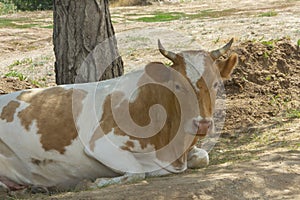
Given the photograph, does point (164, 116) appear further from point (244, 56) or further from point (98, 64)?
point (244, 56)

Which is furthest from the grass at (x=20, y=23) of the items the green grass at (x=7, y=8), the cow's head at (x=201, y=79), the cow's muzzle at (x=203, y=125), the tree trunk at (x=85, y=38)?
the cow's muzzle at (x=203, y=125)

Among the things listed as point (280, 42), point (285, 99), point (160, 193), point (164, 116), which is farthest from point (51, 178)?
point (280, 42)

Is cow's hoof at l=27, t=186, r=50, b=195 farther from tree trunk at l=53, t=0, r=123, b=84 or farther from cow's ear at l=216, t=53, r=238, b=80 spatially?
cow's ear at l=216, t=53, r=238, b=80

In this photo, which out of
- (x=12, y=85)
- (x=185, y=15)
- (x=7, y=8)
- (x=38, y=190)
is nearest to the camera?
(x=38, y=190)

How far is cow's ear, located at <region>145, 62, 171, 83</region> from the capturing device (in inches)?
257

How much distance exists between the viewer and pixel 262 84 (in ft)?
32.2

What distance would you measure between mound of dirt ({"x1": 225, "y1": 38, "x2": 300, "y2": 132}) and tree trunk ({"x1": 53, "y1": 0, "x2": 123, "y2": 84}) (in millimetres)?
1837

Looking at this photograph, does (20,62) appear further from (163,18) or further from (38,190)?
(163,18)

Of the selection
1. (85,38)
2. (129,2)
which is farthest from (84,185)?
(129,2)

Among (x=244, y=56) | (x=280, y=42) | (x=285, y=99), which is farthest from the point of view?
(x=280, y=42)

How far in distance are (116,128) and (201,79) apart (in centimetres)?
101

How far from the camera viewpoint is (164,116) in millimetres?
6660

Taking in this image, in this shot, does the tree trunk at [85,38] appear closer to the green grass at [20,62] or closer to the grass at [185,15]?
the green grass at [20,62]

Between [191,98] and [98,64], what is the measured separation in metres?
2.40
